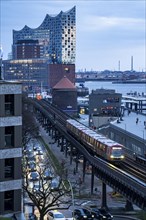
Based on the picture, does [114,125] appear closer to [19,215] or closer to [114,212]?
[114,212]

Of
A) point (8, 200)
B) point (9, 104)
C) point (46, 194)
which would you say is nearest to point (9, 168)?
point (8, 200)

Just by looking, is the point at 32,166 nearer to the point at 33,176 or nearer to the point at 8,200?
the point at 33,176

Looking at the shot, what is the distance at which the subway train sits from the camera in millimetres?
41656

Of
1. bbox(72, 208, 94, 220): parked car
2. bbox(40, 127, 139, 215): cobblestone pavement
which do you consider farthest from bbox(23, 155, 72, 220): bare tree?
bbox(40, 127, 139, 215): cobblestone pavement

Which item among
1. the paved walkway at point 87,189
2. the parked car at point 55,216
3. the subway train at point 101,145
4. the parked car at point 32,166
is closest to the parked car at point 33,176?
the parked car at point 32,166

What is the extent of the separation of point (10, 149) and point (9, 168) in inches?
31.7

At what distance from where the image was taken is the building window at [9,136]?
21578 millimetres

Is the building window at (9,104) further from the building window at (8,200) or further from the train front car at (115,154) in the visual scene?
the train front car at (115,154)

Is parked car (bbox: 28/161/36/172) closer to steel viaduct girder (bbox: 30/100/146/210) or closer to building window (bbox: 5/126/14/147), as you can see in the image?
steel viaduct girder (bbox: 30/100/146/210)

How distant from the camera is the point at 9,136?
21.7m

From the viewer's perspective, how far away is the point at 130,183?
30641mm

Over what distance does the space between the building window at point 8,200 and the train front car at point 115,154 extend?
20.7 metres

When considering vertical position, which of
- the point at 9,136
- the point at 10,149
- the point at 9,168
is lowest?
the point at 9,168

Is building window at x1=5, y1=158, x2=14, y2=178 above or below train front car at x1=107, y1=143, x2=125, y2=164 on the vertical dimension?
above
